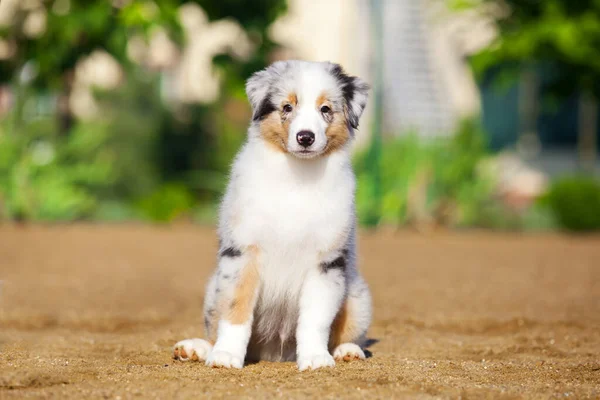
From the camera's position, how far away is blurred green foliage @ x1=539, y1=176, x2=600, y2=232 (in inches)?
613

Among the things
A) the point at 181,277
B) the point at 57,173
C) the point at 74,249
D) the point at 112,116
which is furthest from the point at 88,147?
the point at 181,277

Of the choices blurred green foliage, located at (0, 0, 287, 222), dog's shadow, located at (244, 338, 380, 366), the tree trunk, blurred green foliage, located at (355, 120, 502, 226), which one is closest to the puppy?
dog's shadow, located at (244, 338, 380, 366)

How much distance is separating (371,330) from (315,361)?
83.0 inches

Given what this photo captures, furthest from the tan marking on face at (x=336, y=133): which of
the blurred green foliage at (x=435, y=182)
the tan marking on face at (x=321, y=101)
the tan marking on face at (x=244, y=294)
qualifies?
the blurred green foliage at (x=435, y=182)

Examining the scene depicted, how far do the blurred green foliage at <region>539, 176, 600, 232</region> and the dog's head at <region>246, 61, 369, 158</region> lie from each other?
11.4 m

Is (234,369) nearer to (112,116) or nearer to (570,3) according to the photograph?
(570,3)

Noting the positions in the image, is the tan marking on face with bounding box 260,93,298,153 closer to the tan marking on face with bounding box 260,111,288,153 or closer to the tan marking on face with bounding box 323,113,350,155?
the tan marking on face with bounding box 260,111,288,153

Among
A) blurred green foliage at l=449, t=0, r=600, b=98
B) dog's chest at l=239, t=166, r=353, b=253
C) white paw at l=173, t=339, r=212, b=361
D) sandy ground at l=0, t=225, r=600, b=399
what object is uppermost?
blurred green foliage at l=449, t=0, r=600, b=98

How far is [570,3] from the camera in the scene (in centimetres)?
1505

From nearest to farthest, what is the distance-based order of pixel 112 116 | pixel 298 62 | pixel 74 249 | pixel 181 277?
pixel 298 62
pixel 181 277
pixel 74 249
pixel 112 116

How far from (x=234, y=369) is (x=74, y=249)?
312 inches

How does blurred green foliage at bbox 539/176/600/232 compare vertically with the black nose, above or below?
below

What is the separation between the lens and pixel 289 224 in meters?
4.81

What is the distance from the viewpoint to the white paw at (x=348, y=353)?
16.7 ft
